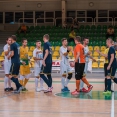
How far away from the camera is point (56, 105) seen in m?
10.6

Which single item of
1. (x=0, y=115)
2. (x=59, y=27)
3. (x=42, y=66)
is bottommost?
(x=0, y=115)

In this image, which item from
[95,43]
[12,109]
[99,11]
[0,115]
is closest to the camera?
[0,115]

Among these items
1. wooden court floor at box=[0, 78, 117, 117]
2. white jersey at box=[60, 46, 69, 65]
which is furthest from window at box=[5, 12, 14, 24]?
wooden court floor at box=[0, 78, 117, 117]

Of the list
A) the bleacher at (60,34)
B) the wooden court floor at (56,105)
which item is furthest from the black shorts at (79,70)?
the bleacher at (60,34)

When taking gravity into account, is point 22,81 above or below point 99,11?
below

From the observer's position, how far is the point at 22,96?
495 inches

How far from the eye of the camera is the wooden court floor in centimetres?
939

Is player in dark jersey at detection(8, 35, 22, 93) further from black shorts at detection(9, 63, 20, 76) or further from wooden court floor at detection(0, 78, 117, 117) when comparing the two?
wooden court floor at detection(0, 78, 117, 117)

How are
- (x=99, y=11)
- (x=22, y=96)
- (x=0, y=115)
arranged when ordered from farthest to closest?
1. (x=99, y=11)
2. (x=22, y=96)
3. (x=0, y=115)

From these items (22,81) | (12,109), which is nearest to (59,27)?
(22,81)

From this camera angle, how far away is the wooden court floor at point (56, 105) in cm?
939

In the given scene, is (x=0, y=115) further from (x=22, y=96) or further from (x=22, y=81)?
(x=22, y=81)

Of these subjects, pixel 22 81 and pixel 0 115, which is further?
pixel 22 81

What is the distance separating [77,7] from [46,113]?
2508 cm
